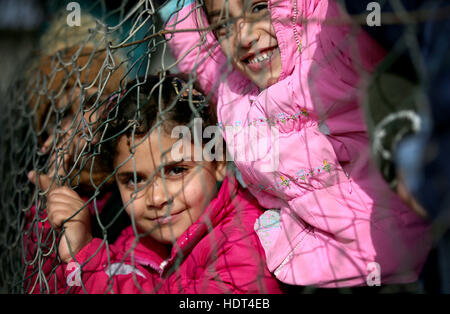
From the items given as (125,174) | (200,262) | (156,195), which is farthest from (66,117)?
(200,262)

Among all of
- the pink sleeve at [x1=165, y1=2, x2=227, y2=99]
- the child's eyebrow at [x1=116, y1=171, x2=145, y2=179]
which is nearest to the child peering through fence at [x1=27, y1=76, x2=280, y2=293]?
the child's eyebrow at [x1=116, y1=171, x2=145, y2=179]

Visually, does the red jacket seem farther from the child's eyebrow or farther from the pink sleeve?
the pink sleeve

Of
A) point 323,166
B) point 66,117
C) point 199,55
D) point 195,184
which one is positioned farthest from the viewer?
point 66,117

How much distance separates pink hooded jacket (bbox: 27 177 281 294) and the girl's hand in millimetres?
23

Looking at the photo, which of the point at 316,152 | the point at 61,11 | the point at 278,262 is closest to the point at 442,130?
the point at 316,152

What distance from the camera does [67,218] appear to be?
92 centimetres

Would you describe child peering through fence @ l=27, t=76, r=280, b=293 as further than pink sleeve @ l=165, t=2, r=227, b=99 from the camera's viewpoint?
No

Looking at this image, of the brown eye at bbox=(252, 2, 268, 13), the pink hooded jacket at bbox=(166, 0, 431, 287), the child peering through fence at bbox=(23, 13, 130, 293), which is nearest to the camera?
the pink hooded jacket at bbox=(166, 0, 431, 287)

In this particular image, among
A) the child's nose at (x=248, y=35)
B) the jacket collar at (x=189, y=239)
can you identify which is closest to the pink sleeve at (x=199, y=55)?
the child's nose at (x=248, y=35)

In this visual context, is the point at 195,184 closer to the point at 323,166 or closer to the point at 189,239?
the point at 189,239

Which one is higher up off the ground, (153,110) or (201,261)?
(153,110)

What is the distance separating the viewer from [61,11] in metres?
1.32

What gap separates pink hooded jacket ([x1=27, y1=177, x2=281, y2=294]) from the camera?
2.67 feet

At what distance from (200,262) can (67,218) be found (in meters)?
0.30
